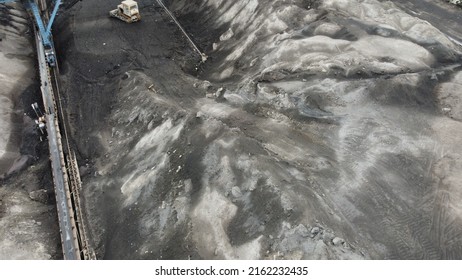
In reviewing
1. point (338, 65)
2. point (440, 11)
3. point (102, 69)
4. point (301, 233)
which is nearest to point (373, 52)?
point (338, 65)

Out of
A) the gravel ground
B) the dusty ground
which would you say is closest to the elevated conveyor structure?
the gravel ground

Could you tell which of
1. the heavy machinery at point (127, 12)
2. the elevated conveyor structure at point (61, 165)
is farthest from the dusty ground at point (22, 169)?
the heavy machinery at point (127, 12)

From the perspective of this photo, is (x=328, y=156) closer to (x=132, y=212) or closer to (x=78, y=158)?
(x=132, y=212)

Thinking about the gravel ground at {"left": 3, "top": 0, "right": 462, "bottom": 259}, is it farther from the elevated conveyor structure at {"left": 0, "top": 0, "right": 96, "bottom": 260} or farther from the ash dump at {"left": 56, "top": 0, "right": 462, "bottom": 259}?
the elevated conveyor structure at {"left": 0, "top": 0, "right": 96, "bottom": 260}

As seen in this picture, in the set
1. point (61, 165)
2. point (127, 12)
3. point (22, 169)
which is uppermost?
point (127, 12)

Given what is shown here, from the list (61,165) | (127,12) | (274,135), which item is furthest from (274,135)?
(127,12)

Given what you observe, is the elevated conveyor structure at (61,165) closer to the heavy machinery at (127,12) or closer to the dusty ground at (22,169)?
the dusty ground at (22,169)

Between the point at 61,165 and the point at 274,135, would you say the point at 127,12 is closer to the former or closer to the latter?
the point at 61,165
